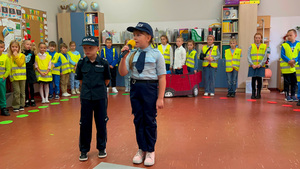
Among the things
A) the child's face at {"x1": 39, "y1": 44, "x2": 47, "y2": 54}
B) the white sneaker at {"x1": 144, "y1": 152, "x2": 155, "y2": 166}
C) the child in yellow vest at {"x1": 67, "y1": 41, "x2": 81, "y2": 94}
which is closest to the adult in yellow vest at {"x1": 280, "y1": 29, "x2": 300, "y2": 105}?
the white sneaker at {"x1": 144, "y1": 152, "x2": 155, "y2": 166}

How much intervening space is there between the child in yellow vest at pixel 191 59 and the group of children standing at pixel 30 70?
2.81 metres

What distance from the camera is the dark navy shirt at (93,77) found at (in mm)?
2311

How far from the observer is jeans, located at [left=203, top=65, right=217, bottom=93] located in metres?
6.05

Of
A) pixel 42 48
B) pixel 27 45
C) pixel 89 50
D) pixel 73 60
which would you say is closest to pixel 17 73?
pixel 27 45

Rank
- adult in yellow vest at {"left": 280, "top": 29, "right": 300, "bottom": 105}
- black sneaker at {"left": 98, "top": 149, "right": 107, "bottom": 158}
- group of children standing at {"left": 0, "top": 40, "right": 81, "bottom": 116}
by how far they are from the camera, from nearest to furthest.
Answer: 1. black sneaker at {"left": 98, "top": 149, "right": 107, "bottom": 158}
2. group of children standing at {"left": 0, "top": 40, "right": 81, "bottom": 116}
3. adult in yellow vest at {"left": 280, "top": 29, "right": 300, "bottom": 105}

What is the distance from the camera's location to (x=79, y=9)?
765 centimetres

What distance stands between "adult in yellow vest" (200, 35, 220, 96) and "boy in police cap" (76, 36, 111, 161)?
4.04m

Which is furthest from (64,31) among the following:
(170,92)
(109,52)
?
(170,92)

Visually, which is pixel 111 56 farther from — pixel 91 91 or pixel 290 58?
pixel 91 91

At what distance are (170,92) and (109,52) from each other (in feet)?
6.96

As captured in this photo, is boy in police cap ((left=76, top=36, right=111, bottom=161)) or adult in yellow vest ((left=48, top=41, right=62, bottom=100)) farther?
adult in yellow vest ((left=48, top=41, right=62, bottom=100))

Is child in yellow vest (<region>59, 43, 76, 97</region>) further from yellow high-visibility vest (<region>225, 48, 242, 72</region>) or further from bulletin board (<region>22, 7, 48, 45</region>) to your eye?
yellow high-visibility vest (<region>225, 48, 242, 72</region>)

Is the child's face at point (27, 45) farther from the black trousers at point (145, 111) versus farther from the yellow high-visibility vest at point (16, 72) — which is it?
the black trousers at point (145, 111)

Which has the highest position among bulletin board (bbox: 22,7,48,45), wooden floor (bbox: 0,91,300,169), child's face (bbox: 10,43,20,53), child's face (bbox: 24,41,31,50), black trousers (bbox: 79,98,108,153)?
bulletin board (bbox: 22,7,48,45)
